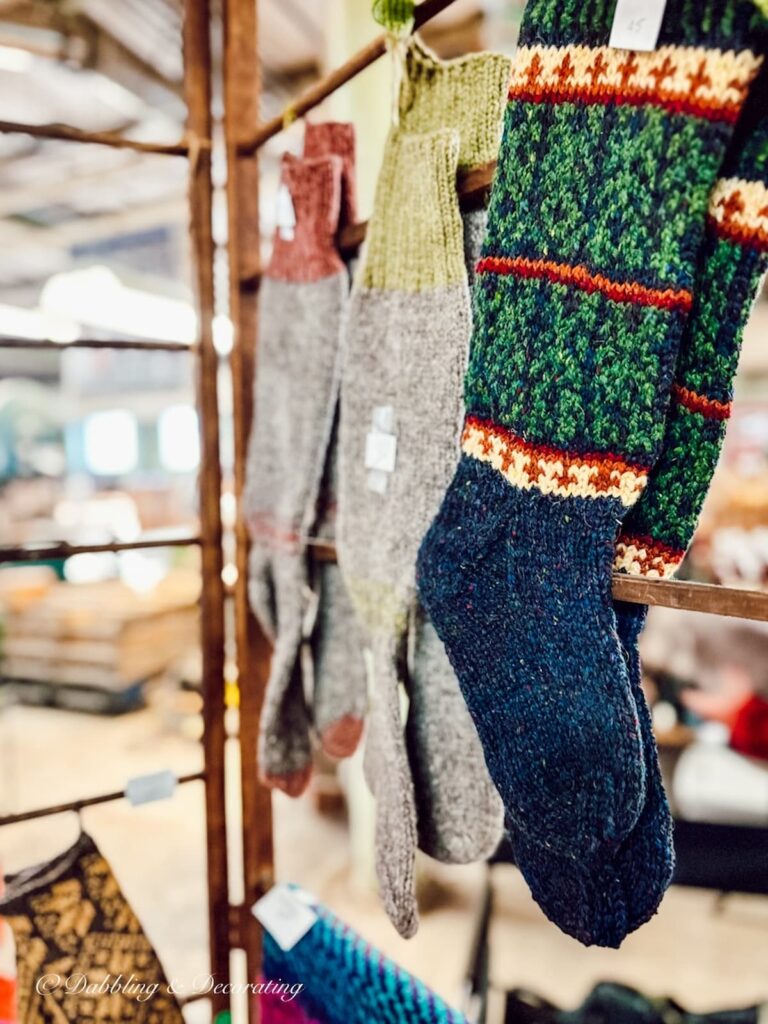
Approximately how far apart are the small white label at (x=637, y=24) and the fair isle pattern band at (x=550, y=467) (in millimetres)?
282

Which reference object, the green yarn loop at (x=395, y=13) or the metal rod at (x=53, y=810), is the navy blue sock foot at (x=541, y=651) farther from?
the metal rod at (x=53, y=810)

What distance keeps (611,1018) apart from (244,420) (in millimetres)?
1099

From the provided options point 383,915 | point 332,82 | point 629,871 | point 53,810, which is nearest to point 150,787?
point 53,810

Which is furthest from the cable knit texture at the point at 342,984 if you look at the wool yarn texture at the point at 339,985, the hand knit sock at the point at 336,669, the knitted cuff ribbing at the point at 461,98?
the knitted cuff ribbing at the point at 461,98

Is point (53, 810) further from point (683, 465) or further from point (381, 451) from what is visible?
point (683, 465)

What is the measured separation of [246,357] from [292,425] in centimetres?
21

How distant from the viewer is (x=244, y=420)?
1126 millimetres

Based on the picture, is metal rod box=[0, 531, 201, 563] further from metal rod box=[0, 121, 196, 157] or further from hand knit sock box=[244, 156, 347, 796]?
metal rod box=[0, 121, 196, 157]

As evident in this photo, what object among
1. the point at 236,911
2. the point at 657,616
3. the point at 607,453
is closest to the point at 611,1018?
the point at 236,911

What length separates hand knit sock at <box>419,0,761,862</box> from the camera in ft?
1.60

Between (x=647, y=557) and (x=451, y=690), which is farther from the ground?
(x=647, y=557)

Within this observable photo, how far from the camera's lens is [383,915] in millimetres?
2371

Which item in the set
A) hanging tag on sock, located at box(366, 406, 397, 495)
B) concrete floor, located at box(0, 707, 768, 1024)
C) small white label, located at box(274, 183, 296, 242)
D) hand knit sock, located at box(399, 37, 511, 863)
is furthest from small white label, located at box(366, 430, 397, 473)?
concrete floor, located at box(0, 707, 768, 1024)

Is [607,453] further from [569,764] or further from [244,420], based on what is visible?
[244,420]
